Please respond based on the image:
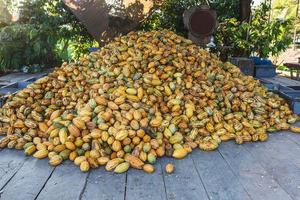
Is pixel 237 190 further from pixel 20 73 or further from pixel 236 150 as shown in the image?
pixel 20 73

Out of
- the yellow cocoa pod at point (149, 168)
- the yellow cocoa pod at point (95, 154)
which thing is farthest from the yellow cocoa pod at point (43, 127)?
the yellow cocoa pod at point (149, 168)

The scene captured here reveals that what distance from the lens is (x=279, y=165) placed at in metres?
2.28

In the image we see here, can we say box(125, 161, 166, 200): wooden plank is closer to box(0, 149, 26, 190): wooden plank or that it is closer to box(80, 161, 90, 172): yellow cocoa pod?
box(80, 161, 90, 172): yellow cocoa pod

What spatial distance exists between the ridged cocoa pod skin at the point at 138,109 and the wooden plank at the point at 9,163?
0.06 metres

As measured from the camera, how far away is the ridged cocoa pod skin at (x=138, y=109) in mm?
2371

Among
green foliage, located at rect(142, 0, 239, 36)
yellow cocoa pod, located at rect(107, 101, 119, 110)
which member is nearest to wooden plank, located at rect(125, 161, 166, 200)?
yellow cocoa pod, located at rect(107, 101, 119, 110)

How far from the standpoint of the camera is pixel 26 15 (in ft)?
19.0

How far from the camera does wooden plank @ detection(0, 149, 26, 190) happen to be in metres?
2.08

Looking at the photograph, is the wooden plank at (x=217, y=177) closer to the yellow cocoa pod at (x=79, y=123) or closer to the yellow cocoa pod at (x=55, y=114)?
the yellow cocoa pod at (x=79, y=123)

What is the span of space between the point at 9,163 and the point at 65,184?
0.53 m

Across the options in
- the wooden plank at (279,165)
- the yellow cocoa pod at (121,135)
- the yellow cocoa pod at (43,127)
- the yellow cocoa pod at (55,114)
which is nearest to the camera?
the wooden plank at (279,165)

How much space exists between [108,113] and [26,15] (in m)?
3.99

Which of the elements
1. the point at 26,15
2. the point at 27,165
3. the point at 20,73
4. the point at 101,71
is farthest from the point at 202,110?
the point at 26,15

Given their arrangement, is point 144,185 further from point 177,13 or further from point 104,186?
point 177,13
